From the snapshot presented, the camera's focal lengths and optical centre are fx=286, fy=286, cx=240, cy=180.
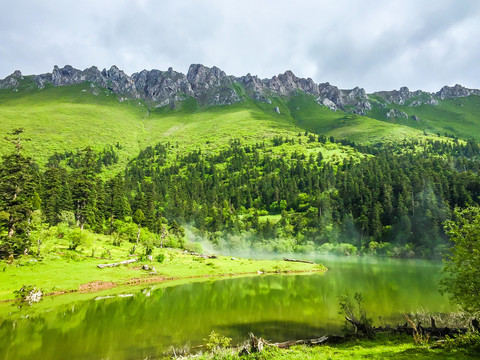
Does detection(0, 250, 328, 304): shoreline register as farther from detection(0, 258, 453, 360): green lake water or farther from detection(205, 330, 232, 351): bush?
detection(205, 330, 232, 351): bush

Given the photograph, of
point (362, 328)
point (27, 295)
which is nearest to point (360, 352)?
point (362, 328)

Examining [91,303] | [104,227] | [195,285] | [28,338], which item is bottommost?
[104,227]

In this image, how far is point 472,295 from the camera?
19391 millimetres

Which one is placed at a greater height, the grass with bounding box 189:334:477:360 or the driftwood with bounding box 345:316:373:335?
the grass with bounding box 189:334:477:360

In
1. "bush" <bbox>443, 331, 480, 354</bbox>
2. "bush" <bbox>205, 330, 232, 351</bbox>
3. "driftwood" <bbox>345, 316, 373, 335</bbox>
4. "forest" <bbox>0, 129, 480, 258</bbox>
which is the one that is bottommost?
"forest" <bbox>0, 129, 480, 258</bbox>

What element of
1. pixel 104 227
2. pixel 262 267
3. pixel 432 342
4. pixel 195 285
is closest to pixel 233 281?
pixel 195 285

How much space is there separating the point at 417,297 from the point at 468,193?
362ft

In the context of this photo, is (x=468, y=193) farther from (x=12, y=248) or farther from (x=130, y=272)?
(x=12, y=248)

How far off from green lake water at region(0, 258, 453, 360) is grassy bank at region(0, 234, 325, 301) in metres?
5.21

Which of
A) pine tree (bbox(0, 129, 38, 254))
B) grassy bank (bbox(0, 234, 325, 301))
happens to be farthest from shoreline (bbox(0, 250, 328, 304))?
pine tree (bbox(0, 129, 38, 254))

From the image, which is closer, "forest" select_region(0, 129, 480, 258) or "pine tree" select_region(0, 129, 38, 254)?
"pine tree" select_region(0, 129, 38, 254)

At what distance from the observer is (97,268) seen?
5247 centimetres

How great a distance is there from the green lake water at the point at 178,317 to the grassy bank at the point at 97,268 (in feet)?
17.1

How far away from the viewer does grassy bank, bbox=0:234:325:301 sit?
42966 mm
